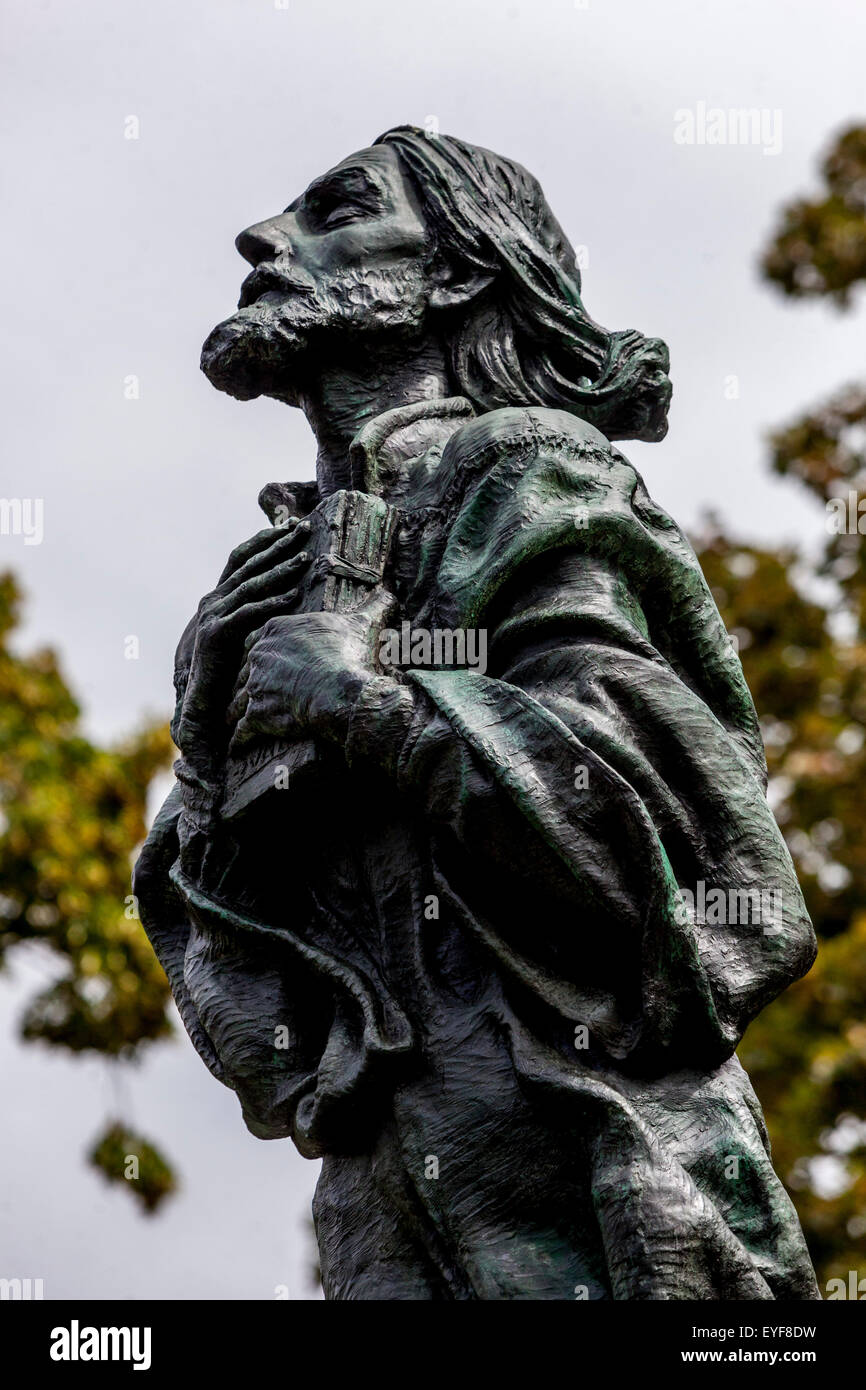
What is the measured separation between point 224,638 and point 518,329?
113 centimetres

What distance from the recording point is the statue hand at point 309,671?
4.50 m

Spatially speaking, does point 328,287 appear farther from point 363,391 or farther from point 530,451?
point 530,451

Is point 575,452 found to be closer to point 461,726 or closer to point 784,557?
point 461,726

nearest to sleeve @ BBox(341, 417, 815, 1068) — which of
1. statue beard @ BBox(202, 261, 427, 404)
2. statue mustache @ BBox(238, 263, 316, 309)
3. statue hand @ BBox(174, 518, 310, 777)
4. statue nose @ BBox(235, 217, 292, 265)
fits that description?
statue hand @ BBox(174, 518, 310, 777)

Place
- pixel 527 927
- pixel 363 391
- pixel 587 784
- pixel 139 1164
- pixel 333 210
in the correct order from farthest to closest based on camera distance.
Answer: pixel 139 1164 → pixel 333 210 → pixel 363 391 → pixel 527 927 → pixel 587 784

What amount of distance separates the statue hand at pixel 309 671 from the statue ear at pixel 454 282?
34.9 inches

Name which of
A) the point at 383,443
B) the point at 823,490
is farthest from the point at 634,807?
the point at 823,490

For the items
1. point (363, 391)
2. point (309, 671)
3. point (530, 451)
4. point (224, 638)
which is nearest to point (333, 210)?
point (363, 391)

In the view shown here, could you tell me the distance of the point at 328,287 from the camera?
525 cm

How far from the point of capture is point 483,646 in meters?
4.70

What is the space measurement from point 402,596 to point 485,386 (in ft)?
2.32

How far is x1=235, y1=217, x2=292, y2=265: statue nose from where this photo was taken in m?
5.36

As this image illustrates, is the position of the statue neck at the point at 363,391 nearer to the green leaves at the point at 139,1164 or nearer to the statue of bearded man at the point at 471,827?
the statue of bearded man at the point at 471,827

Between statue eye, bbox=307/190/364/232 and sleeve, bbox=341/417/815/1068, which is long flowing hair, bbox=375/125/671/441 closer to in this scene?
statue eye, bbox=307/190/364/232
